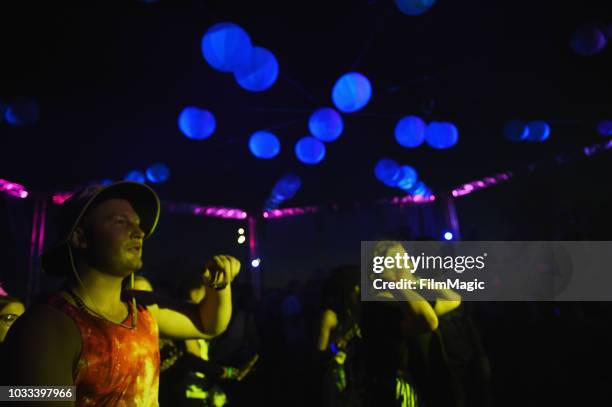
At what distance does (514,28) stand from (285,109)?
337cm

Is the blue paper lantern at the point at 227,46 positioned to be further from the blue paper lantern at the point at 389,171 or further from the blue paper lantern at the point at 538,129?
the blue paper lantern at the point at 538,129

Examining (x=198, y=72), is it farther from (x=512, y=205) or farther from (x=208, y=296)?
(x=512, y=205)

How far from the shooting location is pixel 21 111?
16.2 feet

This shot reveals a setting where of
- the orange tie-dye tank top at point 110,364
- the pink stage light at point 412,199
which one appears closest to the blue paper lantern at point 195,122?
the orange tie-dye tank top at point 110,364

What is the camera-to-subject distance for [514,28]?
16.4ft

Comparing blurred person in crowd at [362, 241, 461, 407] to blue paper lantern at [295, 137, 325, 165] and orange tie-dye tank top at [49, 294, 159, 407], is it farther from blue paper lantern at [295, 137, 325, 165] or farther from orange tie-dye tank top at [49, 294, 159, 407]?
blue paper lantern at [295, 137, 325, 165]

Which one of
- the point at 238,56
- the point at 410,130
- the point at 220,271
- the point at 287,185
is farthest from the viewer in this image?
the point at 287,185

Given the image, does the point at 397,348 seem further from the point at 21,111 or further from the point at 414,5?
the point at 21,111

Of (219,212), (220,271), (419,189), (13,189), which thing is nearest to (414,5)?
(220,271)

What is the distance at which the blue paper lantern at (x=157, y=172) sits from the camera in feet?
24.2

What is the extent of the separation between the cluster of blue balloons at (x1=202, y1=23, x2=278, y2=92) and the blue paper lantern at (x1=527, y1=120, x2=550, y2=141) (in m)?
4.47

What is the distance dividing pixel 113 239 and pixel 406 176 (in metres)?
7.07

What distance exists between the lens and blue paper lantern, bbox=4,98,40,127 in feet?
16.1

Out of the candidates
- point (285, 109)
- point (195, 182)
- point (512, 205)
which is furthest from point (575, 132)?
point (195, 182)
